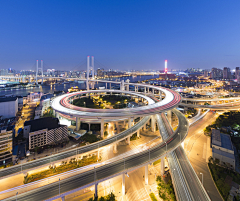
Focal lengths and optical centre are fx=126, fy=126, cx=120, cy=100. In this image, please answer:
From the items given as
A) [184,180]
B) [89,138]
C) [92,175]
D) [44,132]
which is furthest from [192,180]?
[44,132]

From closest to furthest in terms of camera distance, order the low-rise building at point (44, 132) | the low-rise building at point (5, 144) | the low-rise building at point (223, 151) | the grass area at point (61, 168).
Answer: the grass area at point (61, 168) < the low-rise building at point (5, 144) < the low-rise building at point (223, 151) < the low-rise building at point (44, 132)

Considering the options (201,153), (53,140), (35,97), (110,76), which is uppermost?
(110,76)

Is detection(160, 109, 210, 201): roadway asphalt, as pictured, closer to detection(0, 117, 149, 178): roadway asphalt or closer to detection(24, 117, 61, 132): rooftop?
detection(0, 117, 149, 178): roadway asphalt

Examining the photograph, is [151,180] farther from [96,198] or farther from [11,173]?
[11,173]

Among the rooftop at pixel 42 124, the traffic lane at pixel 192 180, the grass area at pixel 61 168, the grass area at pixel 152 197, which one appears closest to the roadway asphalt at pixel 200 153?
the traffic lane at pixel 192 180

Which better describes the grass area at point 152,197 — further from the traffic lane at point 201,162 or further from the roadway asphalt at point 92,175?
the traffic lane at point 201,162

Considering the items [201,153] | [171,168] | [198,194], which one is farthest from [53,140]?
[201,153]

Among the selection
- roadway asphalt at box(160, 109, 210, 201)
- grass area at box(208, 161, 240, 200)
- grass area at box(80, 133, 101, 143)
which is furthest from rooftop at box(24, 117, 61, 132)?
grass area at box(208, 161, 240, 200)
